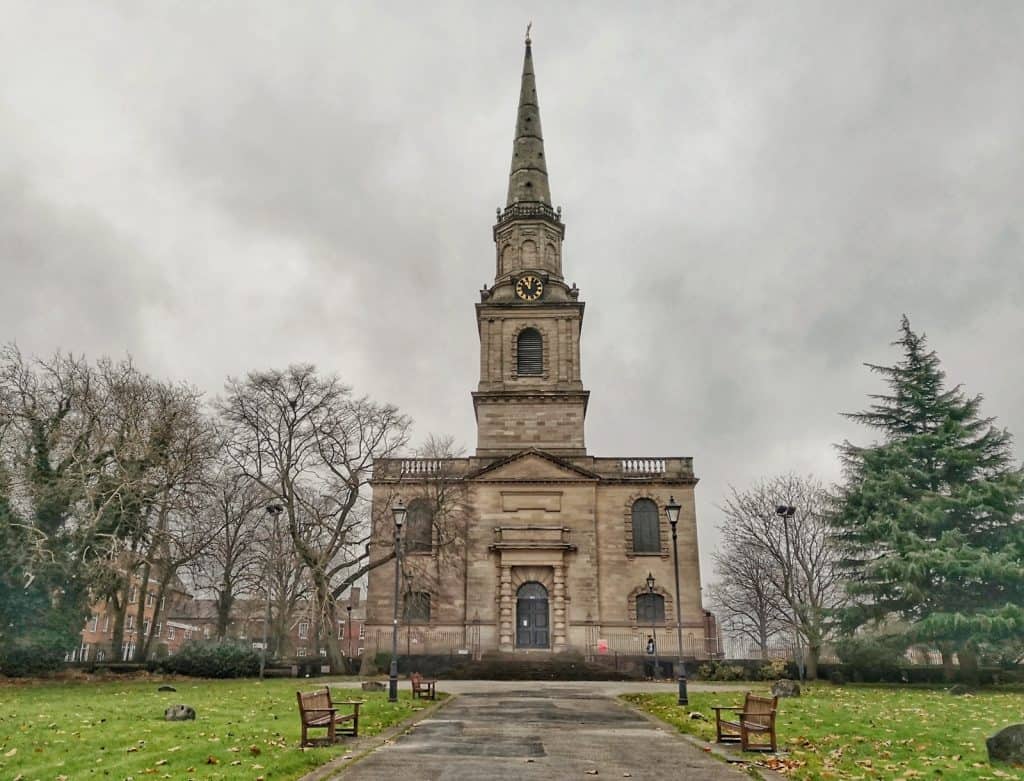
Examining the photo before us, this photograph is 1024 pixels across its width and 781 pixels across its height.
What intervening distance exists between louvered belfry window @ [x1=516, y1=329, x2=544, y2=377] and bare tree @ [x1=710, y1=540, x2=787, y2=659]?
14.7m

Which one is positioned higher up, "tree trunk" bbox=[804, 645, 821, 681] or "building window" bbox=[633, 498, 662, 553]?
"building window" bbox=[633, 498, 662, 553]

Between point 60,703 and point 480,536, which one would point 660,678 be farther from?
point 60,703

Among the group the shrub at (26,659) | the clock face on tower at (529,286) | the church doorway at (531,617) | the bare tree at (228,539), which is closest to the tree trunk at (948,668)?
the church doorway at (531,617)

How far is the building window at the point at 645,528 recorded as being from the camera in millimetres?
44297

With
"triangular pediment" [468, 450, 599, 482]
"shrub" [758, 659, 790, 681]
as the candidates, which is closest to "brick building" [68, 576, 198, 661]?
"triangular pediment" [468, 450, 599, 482]

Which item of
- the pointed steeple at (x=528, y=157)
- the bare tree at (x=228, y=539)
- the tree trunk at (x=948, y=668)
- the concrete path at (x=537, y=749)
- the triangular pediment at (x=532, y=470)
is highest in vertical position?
the pointed steeple at (x=528, y=157)

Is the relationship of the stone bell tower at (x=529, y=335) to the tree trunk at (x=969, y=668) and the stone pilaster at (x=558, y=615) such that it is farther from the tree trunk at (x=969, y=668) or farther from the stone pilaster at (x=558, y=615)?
the tree trunk at (x=969, y=668)

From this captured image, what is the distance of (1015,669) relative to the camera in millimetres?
29688

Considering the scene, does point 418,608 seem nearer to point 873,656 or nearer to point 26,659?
point 26,659

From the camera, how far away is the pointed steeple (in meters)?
51.7

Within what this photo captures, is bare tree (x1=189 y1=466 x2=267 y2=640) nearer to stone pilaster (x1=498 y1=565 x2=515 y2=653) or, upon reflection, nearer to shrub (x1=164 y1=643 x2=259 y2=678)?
shrub (x1=164 y1=643 x2=259 y2=678)

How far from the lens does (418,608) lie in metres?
42.9

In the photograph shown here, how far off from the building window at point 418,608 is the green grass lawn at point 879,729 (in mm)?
20759

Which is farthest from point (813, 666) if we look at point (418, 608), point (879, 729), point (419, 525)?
point (419, 525)
